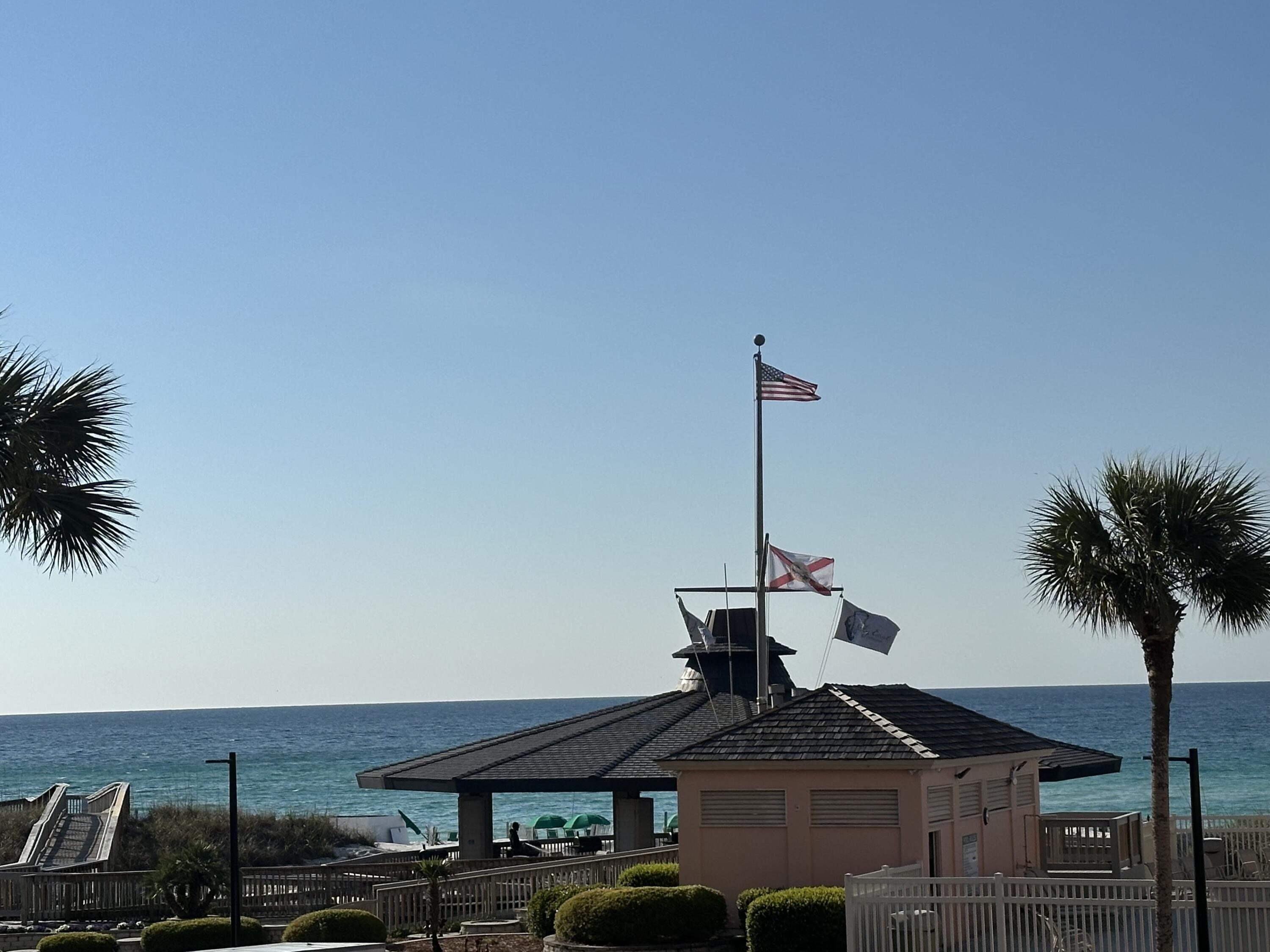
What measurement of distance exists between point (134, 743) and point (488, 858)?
148 meters

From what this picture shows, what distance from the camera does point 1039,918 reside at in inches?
723

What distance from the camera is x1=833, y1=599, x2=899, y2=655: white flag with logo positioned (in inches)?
1085

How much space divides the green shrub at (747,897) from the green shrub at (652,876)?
5.28 feet

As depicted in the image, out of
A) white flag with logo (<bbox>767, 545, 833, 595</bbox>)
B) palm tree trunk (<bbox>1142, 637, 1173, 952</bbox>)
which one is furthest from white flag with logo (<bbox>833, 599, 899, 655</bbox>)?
palm tree trunk (<bbox>1142, 637, 1173, 952</bbox>)

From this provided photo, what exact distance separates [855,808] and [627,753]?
285 inches

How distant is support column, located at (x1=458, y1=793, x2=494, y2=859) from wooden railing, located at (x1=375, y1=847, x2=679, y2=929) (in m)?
5.00

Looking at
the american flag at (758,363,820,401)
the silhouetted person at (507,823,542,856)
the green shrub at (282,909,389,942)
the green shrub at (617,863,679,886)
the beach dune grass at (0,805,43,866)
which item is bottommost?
the beach dune grass at (0,805,43,866)

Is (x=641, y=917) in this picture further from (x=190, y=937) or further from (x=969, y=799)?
(x=190, y=937)

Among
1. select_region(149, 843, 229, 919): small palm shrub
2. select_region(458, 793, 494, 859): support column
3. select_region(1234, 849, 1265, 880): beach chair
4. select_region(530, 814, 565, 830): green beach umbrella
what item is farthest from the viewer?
select_region(530, 814, 565, 830): green beach umbrella

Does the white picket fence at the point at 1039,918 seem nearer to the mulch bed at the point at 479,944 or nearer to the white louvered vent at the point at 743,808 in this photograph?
the white louvered vent at the point at 743,808

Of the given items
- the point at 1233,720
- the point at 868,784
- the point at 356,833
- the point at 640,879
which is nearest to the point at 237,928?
the point at 640,879

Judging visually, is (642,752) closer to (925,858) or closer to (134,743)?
(925,858)

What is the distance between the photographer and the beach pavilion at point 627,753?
89.1 ft

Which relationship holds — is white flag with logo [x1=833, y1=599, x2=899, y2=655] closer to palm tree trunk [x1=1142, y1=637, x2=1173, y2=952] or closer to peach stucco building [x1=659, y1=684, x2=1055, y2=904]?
peach stucco building [x1=659, y1=684, x2=1055, y2=904]
